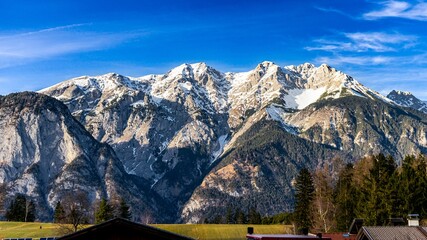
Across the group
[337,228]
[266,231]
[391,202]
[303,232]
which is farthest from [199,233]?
[303,232]

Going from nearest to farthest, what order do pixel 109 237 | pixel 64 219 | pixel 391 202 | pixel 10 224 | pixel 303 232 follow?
pixel 109 237
pixel 303 232
pixel 391 202
pixel 64 219
pixel 10 224

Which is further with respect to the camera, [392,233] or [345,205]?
[345,205]

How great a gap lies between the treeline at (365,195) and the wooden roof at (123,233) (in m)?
29.4

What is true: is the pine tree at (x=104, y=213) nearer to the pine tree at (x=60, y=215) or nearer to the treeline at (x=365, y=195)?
the pine tree at (x=60, y=215)

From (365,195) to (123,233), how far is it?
265ft

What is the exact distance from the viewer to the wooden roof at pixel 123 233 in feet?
111

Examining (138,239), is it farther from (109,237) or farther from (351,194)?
(351,194)

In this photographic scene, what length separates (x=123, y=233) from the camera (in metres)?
34.4

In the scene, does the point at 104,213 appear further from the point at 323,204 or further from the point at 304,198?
the point at 323,204

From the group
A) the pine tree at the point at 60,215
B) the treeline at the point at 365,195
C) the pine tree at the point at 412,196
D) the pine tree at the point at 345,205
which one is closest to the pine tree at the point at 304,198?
the treeline at the point at 365,195

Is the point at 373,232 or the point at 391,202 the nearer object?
the point at 373,232

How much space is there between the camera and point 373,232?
156 feet

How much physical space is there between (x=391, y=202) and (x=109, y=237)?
72604 millimetres

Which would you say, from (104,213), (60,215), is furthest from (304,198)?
(60,215)
